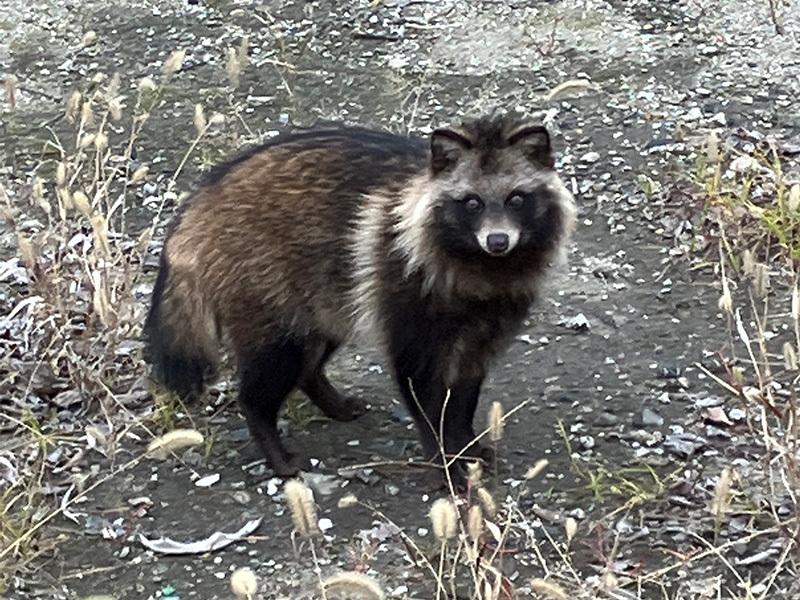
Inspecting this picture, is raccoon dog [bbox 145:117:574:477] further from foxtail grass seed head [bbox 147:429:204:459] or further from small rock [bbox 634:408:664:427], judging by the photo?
foxtail grass seed head [bbox 147:429:204:459]

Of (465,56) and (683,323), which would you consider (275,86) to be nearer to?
(465,56)

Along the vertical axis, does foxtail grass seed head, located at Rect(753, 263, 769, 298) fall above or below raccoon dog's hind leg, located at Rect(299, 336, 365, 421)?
above

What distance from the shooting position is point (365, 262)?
4445 mm

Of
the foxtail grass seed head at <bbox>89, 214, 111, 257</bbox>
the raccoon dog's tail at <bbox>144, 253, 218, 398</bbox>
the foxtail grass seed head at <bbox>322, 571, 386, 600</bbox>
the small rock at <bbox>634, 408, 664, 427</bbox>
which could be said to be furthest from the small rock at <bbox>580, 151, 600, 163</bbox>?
the foxtail grass seed head at <bbox>322, 571, 386, 600</bbox>

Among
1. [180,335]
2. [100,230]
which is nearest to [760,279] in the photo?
[180,335]

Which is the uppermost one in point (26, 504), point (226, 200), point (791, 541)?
point (226, 200)

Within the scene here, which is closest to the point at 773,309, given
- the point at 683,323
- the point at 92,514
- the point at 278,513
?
the point at 683,323

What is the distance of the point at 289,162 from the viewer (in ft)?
15.1

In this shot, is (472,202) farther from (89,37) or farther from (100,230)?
(89,37)

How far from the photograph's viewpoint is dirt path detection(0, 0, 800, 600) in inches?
163

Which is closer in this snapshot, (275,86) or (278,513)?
(278,513)

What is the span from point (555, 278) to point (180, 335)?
168 cm

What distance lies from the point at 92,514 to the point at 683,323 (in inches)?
93.6

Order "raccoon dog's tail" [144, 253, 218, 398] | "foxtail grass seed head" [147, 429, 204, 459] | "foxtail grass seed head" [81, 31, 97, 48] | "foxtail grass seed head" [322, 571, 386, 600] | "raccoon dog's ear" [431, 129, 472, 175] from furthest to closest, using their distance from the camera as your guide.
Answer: "foxtail grass seed head" [81, 31, 97, 48] < "raccoon dog's tail" [144, 253, 218, 398] < "raccoon dog's ear" [431, 129, 472, 175] < "foxtail grass seed head" [147, 429, 204, 459] < "foxtail grass seed head" [322, 571, 386, 600]
